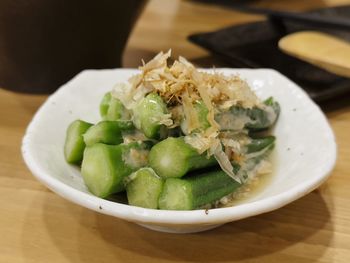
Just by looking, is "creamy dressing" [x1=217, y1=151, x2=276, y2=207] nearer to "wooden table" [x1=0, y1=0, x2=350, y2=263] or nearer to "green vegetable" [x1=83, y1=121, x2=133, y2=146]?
"wooden table" [x1=0, y1=0, x2=350, y2=263]

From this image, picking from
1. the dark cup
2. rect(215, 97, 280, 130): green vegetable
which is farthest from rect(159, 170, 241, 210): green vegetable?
the dark cup

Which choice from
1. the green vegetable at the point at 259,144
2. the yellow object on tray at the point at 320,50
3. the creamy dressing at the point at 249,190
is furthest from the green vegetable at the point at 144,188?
the yellow object on tray at the point at 320,50

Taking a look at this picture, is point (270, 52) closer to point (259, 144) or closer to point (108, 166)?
point (259, 144)

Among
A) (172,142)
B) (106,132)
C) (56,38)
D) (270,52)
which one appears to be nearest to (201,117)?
(172,142)

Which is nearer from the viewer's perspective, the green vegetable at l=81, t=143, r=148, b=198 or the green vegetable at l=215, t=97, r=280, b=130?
the green vegetable at l=81, t=143, r=148, b=198

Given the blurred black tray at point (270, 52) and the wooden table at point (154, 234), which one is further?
the blurred black tray at point (270, 52)

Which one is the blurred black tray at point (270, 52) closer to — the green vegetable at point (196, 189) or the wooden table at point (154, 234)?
the wooden table at point (154, 234)
